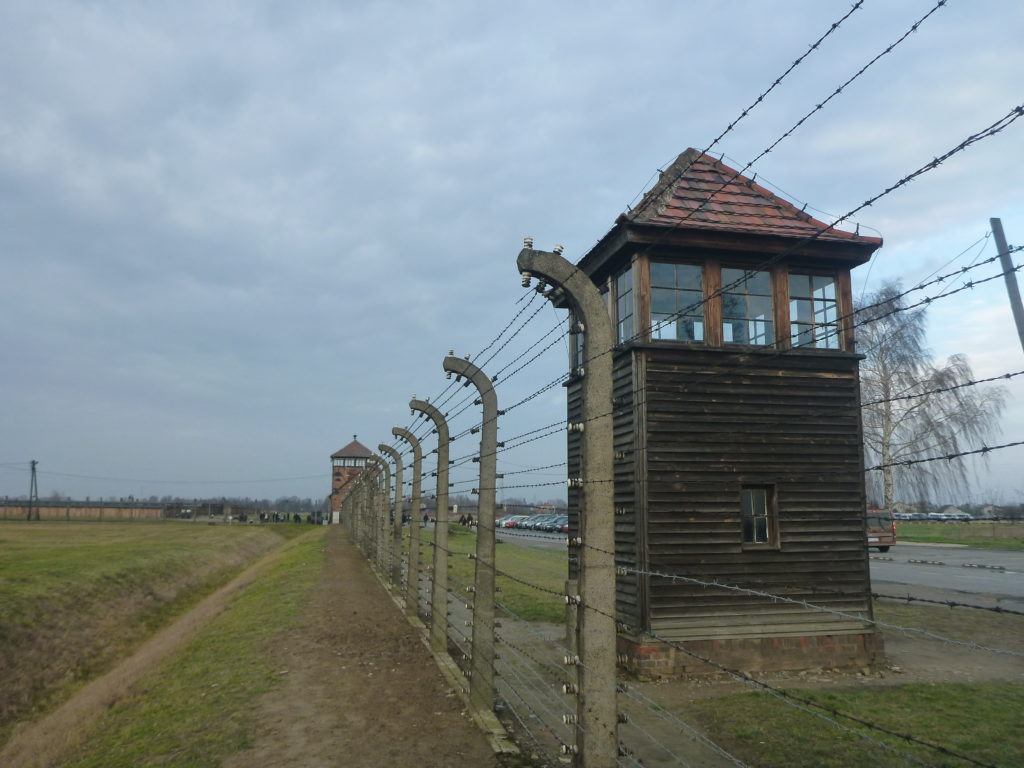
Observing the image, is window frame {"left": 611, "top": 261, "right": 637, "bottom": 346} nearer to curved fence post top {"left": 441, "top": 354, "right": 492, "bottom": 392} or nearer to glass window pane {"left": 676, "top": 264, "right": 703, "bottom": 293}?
glass window pane {"left": 676, "top": 264, "right": 703, "bottom": 293}

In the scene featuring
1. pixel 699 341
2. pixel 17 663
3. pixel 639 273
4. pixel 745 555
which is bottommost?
pixel 17 663

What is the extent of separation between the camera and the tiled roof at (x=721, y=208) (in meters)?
12.1

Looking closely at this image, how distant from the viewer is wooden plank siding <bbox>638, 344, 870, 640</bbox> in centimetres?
1143

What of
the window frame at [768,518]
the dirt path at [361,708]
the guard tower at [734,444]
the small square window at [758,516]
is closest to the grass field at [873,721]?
the guard tower at [734,444]

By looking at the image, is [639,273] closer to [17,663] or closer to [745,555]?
[745,555]

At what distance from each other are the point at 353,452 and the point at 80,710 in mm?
76842

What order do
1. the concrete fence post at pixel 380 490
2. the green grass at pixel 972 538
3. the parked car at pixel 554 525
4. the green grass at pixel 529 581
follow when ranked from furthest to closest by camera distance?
the parked car at pixel 554 525 → the green grass at pixel 972 538 → the concrete fence post at pixel 380 490 → the green grass at pixel 529 581

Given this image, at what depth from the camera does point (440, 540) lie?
10812 mm

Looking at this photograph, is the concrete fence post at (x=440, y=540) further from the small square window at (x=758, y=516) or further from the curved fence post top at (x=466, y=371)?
the small square window at (x=758, y=516)

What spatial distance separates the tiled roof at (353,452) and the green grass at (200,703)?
72.1 meters

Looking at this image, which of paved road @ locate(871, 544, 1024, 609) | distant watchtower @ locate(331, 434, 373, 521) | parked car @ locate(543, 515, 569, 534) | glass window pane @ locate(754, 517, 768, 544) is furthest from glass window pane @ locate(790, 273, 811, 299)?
distant watchtower @ locate(331, 434, 373, 521)

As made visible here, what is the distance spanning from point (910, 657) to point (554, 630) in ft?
20.5

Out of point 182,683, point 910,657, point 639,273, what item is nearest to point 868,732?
point 910,657

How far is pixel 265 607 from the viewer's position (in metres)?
17.2
